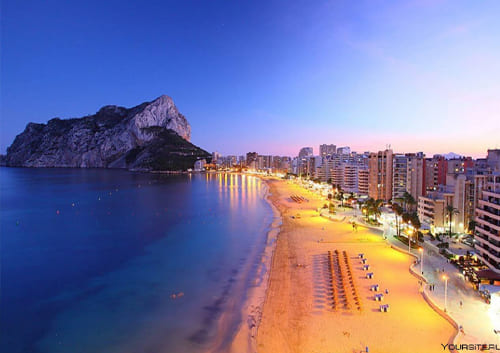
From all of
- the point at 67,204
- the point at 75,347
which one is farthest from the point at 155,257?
the point at 67,204

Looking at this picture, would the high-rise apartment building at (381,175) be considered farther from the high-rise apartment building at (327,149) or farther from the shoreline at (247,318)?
the high-rise apartment building at (327,149)

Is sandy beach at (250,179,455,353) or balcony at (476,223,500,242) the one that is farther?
balcony at (476,223,500,242)

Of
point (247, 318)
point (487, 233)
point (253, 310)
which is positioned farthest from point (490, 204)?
point (247, 318)

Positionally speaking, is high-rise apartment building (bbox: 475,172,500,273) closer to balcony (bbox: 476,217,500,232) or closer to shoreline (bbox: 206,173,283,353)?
balcony (bbox: 476,217,500,232)

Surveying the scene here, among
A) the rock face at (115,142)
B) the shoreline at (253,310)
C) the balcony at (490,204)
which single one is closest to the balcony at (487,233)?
the balcony at (490,204)

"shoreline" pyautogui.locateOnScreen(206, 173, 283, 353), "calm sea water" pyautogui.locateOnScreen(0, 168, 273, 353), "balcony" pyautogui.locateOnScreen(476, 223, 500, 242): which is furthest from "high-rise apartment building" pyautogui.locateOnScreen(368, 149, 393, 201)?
"shoreline" pyautogui.locateOnScreen(206, 173, 283, 353)

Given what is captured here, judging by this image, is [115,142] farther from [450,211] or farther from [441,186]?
[450,211]

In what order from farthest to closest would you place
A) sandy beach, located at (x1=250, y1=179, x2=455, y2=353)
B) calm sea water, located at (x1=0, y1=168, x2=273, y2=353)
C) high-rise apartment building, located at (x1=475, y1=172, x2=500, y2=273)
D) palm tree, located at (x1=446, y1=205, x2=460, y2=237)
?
palm tree, located at (x1=446, y1=205, x2=460, y2=237) < high-rise apartment building, located at (x1=475, y1=172, x2=500, y2=273) < calm sea water, located at (x1=0, y1=168, x2=273, y2=353) < sandy beach, located at (x1=250, y1=179, x2=455, y2=353)

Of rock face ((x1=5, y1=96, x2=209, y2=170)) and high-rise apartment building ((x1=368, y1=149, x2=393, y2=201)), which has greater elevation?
rock face ((x1=5, y1=96, x2=209, y2=170))

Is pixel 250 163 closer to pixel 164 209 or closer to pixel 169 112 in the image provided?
pixel 169 112
